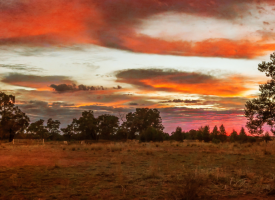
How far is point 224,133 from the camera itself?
70938 mm

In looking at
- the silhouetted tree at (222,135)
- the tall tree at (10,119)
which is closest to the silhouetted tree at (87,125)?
the tall tree at (10,119)

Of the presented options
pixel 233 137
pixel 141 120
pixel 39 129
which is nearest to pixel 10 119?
pixel 39 129

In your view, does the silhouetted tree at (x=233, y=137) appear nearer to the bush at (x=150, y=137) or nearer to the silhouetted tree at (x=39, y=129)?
the bush at (x=150, y=137)

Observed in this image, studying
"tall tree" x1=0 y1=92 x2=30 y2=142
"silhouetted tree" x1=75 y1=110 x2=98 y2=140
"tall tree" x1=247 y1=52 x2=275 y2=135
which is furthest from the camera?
"silhouetted tree" x1=75 y1=110 x2=98 y2=140

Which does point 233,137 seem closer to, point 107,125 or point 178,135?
point 178,135

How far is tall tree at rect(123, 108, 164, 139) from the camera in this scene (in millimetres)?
85850

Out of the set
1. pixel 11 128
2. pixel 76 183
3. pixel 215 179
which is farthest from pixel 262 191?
pixel 11 128

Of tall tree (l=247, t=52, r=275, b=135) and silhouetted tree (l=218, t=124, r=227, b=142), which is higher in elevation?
tall tree (l=247, t=52, r=275, b=135)

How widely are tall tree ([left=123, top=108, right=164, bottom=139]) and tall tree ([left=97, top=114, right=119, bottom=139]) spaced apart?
4133 mm

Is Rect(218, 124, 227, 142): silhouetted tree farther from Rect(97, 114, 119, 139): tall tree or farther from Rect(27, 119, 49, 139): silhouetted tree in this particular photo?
Rect(27, 119, 49, 139): silhouetted tree

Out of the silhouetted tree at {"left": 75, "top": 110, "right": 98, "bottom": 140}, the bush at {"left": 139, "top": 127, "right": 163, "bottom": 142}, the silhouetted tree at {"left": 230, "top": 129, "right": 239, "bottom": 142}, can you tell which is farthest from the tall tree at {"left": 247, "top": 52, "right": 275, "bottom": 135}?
the silhouetted tree at {"left": 75, "top": 110, "right": 98, "bottom": 140}

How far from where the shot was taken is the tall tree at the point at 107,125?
8281 centimetres

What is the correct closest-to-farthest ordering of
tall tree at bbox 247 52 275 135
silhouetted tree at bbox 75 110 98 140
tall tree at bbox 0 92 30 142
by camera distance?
tall tree at bbox 247 52 275 135 → tall tree at bbox 0 92 30 142 → silhouetted tree at bbox 75 110 98 140

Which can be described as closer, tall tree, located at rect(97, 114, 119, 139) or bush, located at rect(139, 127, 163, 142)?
bush, located at rect(139, 127, 163, 142)
